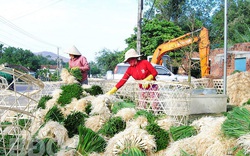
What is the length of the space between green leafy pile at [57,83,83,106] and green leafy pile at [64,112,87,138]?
0.80 meters

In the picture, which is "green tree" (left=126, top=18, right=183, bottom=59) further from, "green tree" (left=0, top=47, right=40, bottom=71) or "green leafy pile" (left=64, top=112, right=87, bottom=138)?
"green tree" (left=0, top=47, right=40, bottom=71)

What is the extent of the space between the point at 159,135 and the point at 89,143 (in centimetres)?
72

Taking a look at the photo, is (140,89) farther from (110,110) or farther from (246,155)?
(246,155)

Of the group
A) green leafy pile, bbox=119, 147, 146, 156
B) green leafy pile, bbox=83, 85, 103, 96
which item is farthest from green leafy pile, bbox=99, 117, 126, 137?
green leafy pile, bbox=83, 85, 103, 96

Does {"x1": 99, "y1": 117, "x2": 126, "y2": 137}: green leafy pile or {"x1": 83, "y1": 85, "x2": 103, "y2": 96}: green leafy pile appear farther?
{"x1": 83, "y1": 85, "x2": 103, "y2": 96}: green leafy pile

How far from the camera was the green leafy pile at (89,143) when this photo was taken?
3.17m

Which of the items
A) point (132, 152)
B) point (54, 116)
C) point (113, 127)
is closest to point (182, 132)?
point (132, 152)

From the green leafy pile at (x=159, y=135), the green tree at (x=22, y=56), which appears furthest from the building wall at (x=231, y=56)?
the green tree at (x=22, y=56)

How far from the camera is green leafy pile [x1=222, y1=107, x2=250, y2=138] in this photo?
2.67 metres

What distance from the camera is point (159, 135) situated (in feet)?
10.7

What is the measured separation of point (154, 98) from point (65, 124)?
1.32 m

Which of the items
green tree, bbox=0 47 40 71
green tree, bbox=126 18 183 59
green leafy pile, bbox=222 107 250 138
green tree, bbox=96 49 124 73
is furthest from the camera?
green tree, bbox=0 47 40 71

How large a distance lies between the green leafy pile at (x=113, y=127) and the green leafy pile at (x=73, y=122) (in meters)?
0.34

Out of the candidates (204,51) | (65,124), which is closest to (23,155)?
(65,124)
